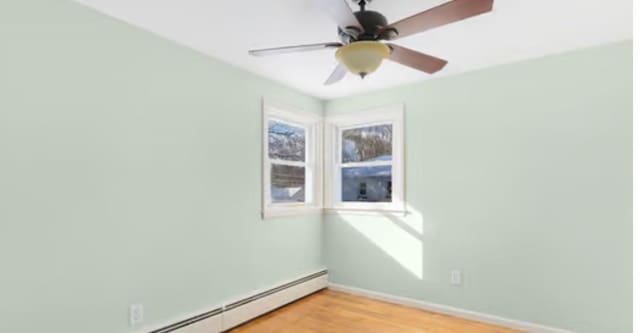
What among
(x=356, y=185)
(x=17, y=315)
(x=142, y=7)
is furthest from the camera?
(x=356, y=185)

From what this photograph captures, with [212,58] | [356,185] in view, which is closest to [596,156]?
[356,185]

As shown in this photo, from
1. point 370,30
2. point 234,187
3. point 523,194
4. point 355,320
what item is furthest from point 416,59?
point 355,320

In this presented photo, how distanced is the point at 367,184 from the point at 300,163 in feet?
2.71

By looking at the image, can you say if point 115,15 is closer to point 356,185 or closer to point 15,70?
point 15,70

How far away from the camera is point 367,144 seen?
13.0 ft

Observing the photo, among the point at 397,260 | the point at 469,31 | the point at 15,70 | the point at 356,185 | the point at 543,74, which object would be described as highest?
the point at 469,31

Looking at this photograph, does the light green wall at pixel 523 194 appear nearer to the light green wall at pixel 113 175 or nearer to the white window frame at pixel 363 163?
the white window frame at pixel 363 163

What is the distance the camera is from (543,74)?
9.28ft

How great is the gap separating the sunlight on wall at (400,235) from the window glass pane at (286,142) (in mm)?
1057

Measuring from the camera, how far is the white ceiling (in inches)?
81.5

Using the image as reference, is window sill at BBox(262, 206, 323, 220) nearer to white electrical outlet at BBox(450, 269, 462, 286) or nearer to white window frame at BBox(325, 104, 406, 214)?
white window frame at BBox(325, 104, 406, 214)

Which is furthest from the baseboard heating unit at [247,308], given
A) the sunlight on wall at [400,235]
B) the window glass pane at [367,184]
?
the window glass pane at [367,184]

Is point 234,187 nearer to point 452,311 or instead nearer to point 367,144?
point 367,144

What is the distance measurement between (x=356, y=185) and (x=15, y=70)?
3135 millimetres
